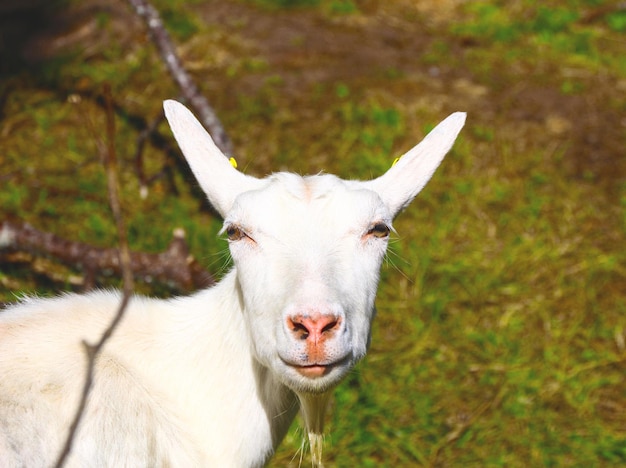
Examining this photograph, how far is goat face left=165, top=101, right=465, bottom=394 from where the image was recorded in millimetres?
3129

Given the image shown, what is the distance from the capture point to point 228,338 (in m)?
3.75

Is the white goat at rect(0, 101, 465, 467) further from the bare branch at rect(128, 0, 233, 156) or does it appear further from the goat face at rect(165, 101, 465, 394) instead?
the bare branch at rect(128, 0, 233, 156)

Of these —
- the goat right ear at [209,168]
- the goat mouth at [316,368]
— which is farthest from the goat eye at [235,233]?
the goat mouth at [316,368]

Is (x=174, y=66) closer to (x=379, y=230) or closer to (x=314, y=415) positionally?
(x=379, y=230)

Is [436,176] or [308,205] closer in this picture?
[308,205]

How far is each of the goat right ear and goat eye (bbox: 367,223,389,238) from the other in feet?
1.83

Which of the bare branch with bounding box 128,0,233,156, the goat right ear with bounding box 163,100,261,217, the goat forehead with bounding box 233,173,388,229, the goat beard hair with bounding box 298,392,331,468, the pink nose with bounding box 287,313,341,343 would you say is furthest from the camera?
the bare branch with bounding box 128,0,233,156

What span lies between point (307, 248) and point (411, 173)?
2.57ft

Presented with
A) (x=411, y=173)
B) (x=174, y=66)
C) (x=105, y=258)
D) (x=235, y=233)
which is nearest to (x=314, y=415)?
(x=235, y=233)

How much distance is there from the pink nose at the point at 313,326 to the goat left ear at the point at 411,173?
3.03ft

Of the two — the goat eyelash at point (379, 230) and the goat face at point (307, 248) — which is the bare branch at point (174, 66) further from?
the goat eyelash at point (379, 230)

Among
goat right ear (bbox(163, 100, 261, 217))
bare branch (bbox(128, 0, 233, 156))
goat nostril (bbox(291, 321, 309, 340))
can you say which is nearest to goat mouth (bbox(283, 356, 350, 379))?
goat nostril (bbox(291, 321, 309, 340))

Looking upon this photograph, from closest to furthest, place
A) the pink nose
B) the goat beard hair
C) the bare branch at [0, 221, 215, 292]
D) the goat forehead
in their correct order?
the pink nose, the goat forehead, the goat beard hair, the bare branch at [0, 221, 215, 292]

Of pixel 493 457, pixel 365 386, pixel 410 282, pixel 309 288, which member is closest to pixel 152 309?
pixel 309 288
